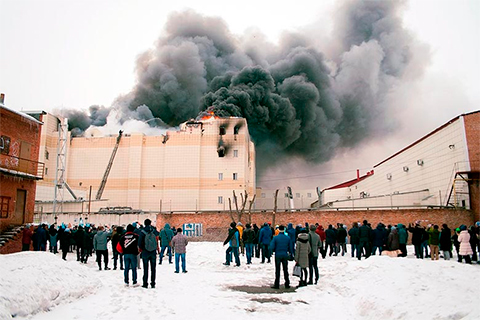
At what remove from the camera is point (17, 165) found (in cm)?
2161

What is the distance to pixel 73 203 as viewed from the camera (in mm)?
42000

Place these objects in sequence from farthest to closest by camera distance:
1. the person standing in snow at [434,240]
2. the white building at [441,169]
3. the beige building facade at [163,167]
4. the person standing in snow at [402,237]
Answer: the beige building facade at [163,167] < the white building at [441,169] < the person standing in snow at [402,237] < the person standing in snow at [434,240]

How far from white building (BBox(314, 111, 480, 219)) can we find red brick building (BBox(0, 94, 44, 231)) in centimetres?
2250

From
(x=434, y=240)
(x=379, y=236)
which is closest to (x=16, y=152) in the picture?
(x=379, y=236)

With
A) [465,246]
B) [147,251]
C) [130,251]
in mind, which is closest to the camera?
[147,251]

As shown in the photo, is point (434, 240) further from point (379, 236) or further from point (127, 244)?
point (127, 244)

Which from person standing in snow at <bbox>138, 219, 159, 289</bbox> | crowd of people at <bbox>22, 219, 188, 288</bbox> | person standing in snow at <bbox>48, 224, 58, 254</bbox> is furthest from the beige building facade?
person standing in snow at <bbox>138, 219, 159, 289</bbox>

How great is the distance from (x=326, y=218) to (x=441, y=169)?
928 centimetres

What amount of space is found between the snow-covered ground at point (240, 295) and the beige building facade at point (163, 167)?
3438cm

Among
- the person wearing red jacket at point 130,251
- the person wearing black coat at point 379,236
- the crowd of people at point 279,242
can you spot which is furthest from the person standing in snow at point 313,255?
the person wearing black coat at point 379,236

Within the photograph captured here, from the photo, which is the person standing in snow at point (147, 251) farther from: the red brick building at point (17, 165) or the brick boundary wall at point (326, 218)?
the brick boundary wall at point (326, 218)

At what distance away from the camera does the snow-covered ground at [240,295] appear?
696 centimetres

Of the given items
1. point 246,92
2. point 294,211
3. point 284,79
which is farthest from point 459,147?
point 284,79

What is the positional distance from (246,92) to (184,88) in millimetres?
18670
